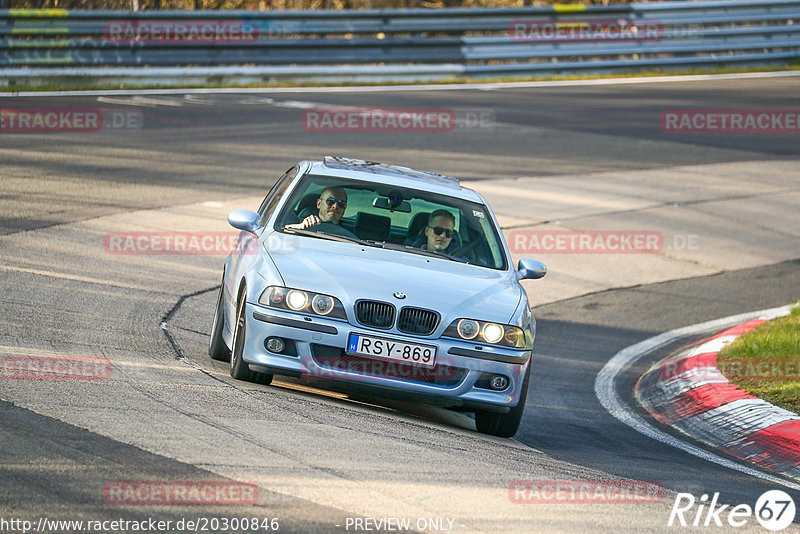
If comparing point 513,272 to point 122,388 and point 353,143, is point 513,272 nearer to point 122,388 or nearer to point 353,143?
point 122,388

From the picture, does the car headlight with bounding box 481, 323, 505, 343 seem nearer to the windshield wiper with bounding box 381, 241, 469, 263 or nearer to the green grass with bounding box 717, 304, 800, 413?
the windshield wiper with bounding box 381, 241, 469, 263

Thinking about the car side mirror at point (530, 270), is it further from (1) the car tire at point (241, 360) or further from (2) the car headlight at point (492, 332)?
(1) the car tire at point (241, 360)

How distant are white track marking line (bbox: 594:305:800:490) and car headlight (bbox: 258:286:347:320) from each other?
2.56m

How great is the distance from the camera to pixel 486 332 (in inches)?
283

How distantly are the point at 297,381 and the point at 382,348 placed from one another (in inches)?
46.2

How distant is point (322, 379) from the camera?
7.10m

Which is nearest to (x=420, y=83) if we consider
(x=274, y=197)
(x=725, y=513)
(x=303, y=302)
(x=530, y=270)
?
(x=274, y=197)

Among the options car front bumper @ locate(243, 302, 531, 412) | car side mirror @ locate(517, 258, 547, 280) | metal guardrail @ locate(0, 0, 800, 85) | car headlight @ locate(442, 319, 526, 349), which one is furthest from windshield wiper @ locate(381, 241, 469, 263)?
metal guardrail @ locate(0, 0, 800, 85)

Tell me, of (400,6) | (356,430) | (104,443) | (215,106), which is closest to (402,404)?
(356,430)

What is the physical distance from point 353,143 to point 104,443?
1284 cm

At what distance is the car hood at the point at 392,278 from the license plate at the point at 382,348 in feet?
0.72

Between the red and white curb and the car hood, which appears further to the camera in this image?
the red and white curb

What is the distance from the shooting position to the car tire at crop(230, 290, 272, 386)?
729 centimetres

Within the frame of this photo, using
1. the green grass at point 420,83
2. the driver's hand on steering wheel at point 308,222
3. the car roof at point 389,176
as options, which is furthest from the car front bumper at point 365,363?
the green grass at point 420,83
